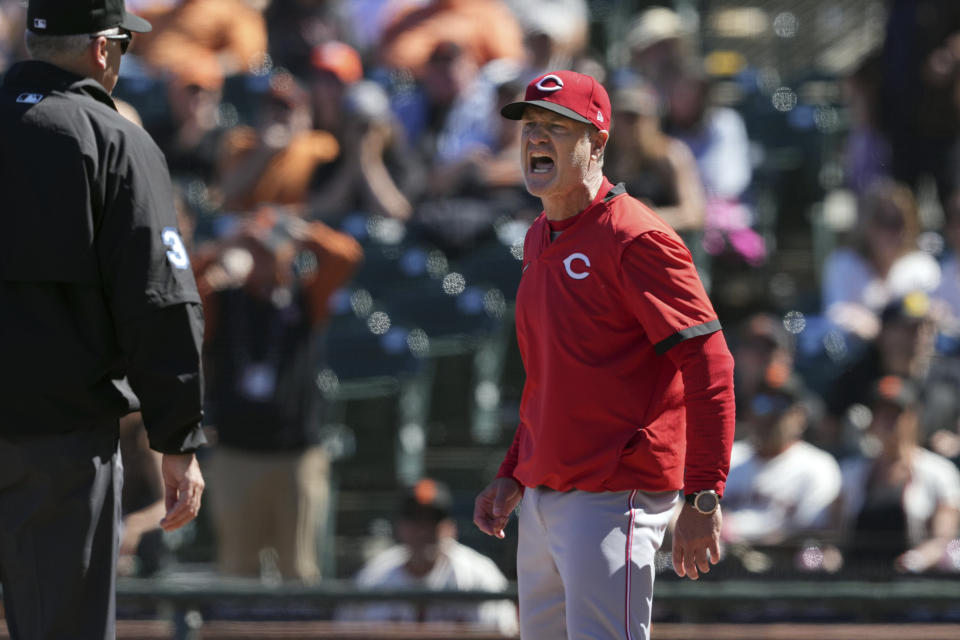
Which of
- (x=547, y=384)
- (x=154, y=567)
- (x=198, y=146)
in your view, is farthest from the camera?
(x=198, y=146)

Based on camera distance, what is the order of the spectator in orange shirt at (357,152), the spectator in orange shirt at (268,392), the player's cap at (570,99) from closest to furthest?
the player's cap at (570,99) → the spectator in orange shirt at (268,392) → the spectator in orange shirt at (357,152)

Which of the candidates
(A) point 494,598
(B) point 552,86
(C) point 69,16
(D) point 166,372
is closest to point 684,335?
(B) point 552,86

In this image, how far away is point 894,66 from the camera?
819cm

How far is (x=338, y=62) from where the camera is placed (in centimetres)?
844

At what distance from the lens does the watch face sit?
3.21m

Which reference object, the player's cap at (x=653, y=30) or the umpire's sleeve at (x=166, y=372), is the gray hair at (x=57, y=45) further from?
the player's cap at (x=653, y=30)

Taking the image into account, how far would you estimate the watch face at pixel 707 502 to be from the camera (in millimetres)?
3209

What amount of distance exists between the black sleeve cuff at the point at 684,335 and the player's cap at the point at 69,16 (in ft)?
4.87

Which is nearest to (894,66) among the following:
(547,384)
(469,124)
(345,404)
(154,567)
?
(469,124)

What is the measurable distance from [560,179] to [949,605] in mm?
2861

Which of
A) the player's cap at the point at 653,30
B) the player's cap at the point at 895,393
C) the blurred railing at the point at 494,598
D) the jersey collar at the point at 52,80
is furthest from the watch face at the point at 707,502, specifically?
the player's cap at the point at 653,30

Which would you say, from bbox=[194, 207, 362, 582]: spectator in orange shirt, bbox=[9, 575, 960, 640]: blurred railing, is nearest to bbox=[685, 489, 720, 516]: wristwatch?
bbox=[9, 575, 960, 640]: blurred railing

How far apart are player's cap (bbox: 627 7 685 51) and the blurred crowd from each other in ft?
0.06

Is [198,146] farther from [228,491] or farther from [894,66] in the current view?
[894,66]
